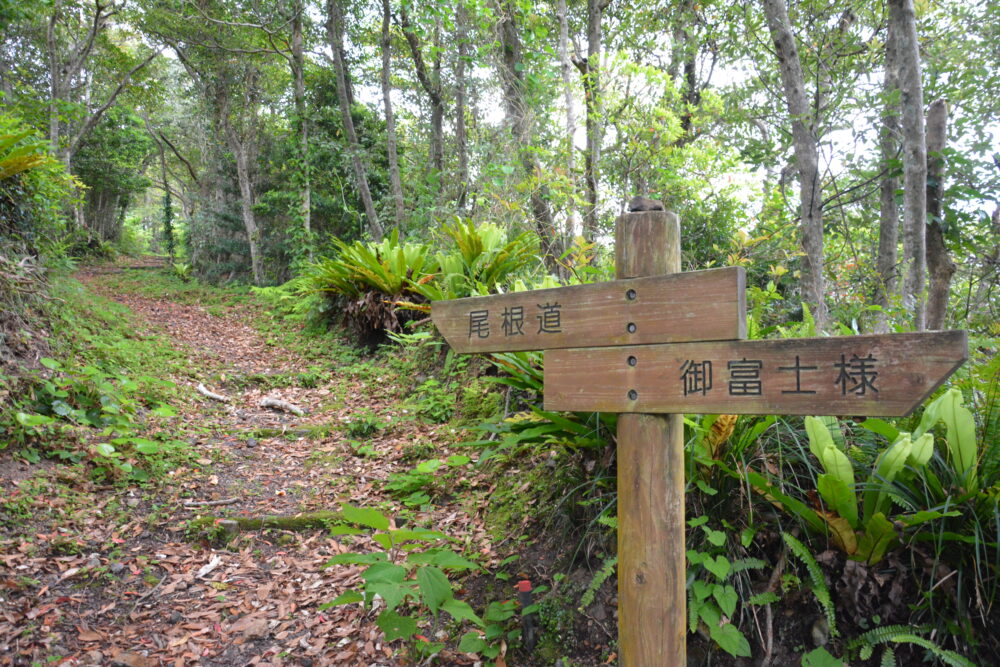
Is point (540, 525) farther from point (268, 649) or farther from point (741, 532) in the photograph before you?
point (268, 649)

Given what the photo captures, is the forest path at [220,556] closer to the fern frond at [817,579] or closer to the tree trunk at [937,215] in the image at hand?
the fern frond at [817,579]

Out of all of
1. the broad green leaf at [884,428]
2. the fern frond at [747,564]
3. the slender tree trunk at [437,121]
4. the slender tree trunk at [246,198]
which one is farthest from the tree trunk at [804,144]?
the slender tree trunk at [246,198]

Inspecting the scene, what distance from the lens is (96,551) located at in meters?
3.16

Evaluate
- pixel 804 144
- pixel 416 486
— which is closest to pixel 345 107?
pixel 804 144

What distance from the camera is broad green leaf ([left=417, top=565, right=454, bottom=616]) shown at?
79.1 inches

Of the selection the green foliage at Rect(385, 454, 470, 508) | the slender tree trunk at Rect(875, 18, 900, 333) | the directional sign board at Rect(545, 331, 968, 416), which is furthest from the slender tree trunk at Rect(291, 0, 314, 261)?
the directional sign board at Rect(545, 331, 968, 416)

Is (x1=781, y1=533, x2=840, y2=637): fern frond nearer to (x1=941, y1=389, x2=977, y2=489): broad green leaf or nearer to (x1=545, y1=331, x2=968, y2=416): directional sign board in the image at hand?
(x1=941, y1=389, x2=977, y2=489): broad green leaf

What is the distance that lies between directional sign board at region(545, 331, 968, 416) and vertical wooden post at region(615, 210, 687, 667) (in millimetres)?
139

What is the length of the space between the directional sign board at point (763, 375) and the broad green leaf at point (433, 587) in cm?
76

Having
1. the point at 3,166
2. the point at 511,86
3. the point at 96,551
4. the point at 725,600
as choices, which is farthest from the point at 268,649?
the point at 511,86

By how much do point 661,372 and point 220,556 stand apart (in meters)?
2.86

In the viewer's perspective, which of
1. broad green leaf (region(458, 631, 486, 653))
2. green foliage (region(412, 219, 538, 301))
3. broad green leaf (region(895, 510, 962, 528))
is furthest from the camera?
green foliage (region(412, 219, 538, 301))

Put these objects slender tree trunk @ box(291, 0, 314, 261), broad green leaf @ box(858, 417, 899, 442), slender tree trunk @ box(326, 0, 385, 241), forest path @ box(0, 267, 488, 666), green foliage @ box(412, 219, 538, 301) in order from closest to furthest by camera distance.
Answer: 1. broad green leaf @ box(858, 417, 899, 442)
2. forest path @ box(0, 267, 488, 666)
3. green foliage @ box(412, 219, 538, 301)
4. slender tree trunk @ box(326, 0, 385, 241)
5. slender tree trunk @ box(291, 0, 314, 261)

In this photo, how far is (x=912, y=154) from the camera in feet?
14.3
